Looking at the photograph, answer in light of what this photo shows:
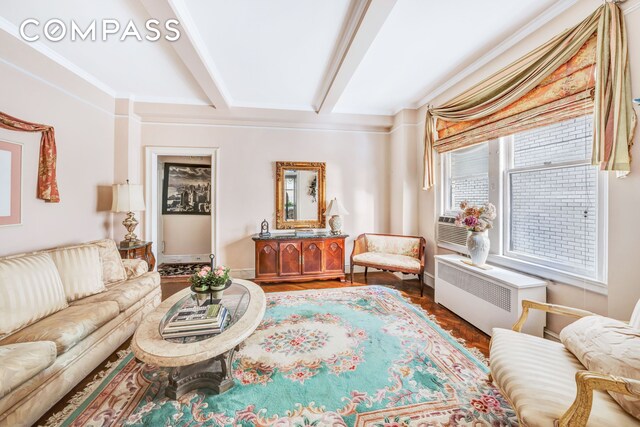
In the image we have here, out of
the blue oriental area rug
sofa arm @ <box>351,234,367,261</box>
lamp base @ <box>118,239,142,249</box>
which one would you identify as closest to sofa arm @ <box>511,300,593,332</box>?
the blue oriental area rug

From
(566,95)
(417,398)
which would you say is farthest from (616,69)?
(417,398)

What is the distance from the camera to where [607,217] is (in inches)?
69.2

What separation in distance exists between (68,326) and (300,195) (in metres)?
3.18

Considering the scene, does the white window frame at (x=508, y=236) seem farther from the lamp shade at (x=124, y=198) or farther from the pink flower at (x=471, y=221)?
the lamp shade at (x=124, y=198)

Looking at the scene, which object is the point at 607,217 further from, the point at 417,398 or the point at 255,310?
the point at 255,310

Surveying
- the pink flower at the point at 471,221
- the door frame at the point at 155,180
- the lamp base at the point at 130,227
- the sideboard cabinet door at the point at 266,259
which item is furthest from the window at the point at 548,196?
the lamp base at the point at 130,227

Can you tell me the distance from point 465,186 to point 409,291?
1.63m

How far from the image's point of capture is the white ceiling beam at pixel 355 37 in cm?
184

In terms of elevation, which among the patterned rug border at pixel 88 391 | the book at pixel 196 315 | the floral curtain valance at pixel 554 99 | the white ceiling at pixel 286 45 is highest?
the white ceiling at pixel 286 45

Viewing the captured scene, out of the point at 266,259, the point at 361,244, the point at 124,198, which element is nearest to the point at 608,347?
the point at 361,244

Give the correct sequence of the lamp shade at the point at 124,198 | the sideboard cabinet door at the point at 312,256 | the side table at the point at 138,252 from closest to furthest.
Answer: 1. the side table at the point at 138,252
2. the lamp shade at the point at 124,198
3. the sideboard cabinet door at the point at 312,256

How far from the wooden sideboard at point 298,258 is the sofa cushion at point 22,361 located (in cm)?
247

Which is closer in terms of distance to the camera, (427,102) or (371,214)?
(427,102)

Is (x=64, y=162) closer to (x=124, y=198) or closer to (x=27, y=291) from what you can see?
(x=124, y=198)
